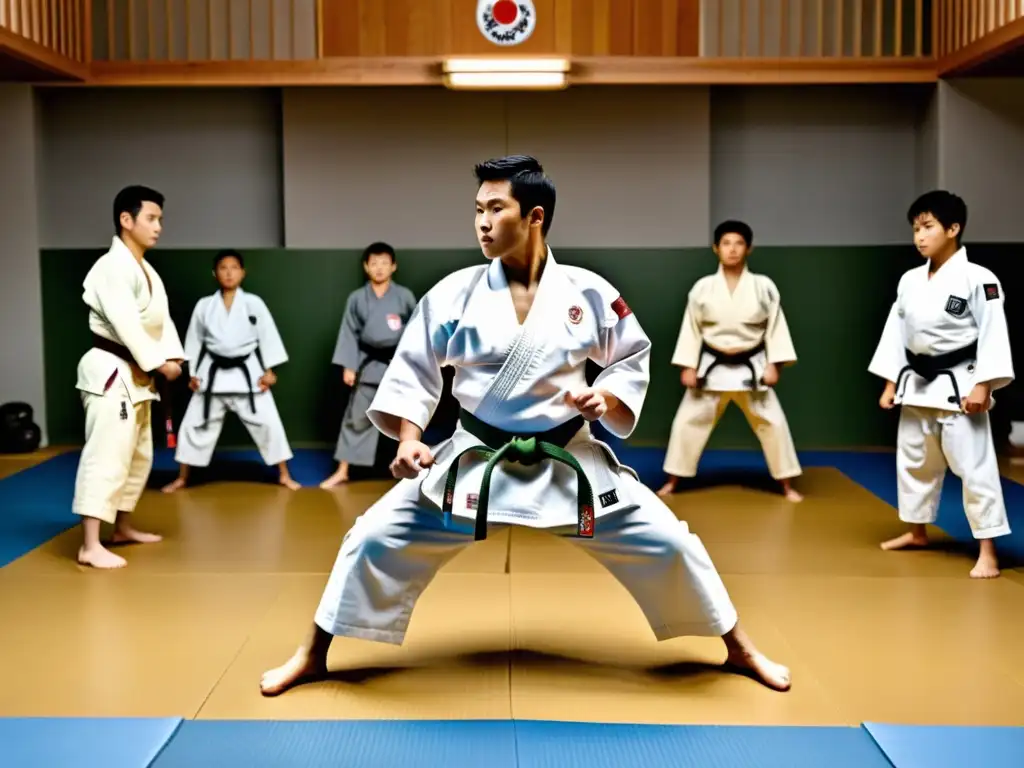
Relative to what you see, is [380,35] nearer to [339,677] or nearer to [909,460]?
[909,460]

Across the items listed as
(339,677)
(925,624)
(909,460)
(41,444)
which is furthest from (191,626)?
(41,444)

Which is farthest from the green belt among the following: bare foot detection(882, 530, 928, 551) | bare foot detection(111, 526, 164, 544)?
bare foot detection(111, 526, 164, 544)

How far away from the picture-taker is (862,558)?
434 centimetres

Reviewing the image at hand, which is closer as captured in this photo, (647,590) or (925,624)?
(647,590)

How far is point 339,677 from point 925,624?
1.71 metres

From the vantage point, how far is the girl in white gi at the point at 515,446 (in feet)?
9.11

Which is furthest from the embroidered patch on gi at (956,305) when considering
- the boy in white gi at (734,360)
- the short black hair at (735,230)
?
the short black hair at (735,230)

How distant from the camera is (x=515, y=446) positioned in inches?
110

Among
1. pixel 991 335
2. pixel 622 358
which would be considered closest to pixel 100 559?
pixel 622 358

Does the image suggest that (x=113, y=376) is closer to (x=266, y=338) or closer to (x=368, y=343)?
(x=266, y=338)

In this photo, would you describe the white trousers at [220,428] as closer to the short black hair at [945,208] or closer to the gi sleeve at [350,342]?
the gi sleeve at [350,342]

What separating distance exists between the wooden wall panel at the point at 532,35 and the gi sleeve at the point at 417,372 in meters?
4.22

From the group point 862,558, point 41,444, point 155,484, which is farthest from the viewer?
point 41,444

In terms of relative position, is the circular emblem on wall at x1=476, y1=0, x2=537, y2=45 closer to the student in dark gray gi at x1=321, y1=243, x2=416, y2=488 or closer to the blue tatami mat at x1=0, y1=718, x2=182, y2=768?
the student in dark gray gi at x1=321, y1=243, x2=416, y2=488
